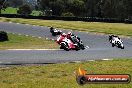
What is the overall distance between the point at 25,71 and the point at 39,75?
908 millimetres

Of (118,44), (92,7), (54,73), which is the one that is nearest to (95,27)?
(118,44)

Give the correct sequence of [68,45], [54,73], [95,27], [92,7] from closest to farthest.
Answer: [54,73], [68,45], [95,27], [92,7]

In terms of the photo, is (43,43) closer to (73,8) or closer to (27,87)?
(27,87)

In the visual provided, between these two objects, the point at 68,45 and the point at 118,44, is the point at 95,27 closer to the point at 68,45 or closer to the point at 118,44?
the point at 118,44

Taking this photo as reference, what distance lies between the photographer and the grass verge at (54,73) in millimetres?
11131

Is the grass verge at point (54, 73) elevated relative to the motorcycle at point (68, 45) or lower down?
elevated

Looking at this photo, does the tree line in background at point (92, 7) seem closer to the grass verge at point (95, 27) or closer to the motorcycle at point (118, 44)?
the grass verge at point (95, 27)

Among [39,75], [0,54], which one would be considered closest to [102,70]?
[39,75]

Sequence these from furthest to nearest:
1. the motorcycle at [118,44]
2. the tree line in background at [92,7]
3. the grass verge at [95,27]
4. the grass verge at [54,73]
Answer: the tree line in background at [92,7], the grass verge at [95,27], the motorcycle at [118,44], the grass verge at [54,73]

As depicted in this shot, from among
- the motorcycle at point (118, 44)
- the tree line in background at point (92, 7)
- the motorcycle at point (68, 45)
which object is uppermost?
the motorcycle at point (68, 45)

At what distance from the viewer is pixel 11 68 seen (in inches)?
555

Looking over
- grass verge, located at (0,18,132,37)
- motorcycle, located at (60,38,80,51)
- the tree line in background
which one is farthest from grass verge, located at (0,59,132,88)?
the tree line in background

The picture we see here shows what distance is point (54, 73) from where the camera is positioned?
13.4 meters

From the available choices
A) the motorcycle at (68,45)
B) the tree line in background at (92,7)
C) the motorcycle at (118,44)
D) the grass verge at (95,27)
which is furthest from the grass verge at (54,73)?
the tree line in background at (92,7)
